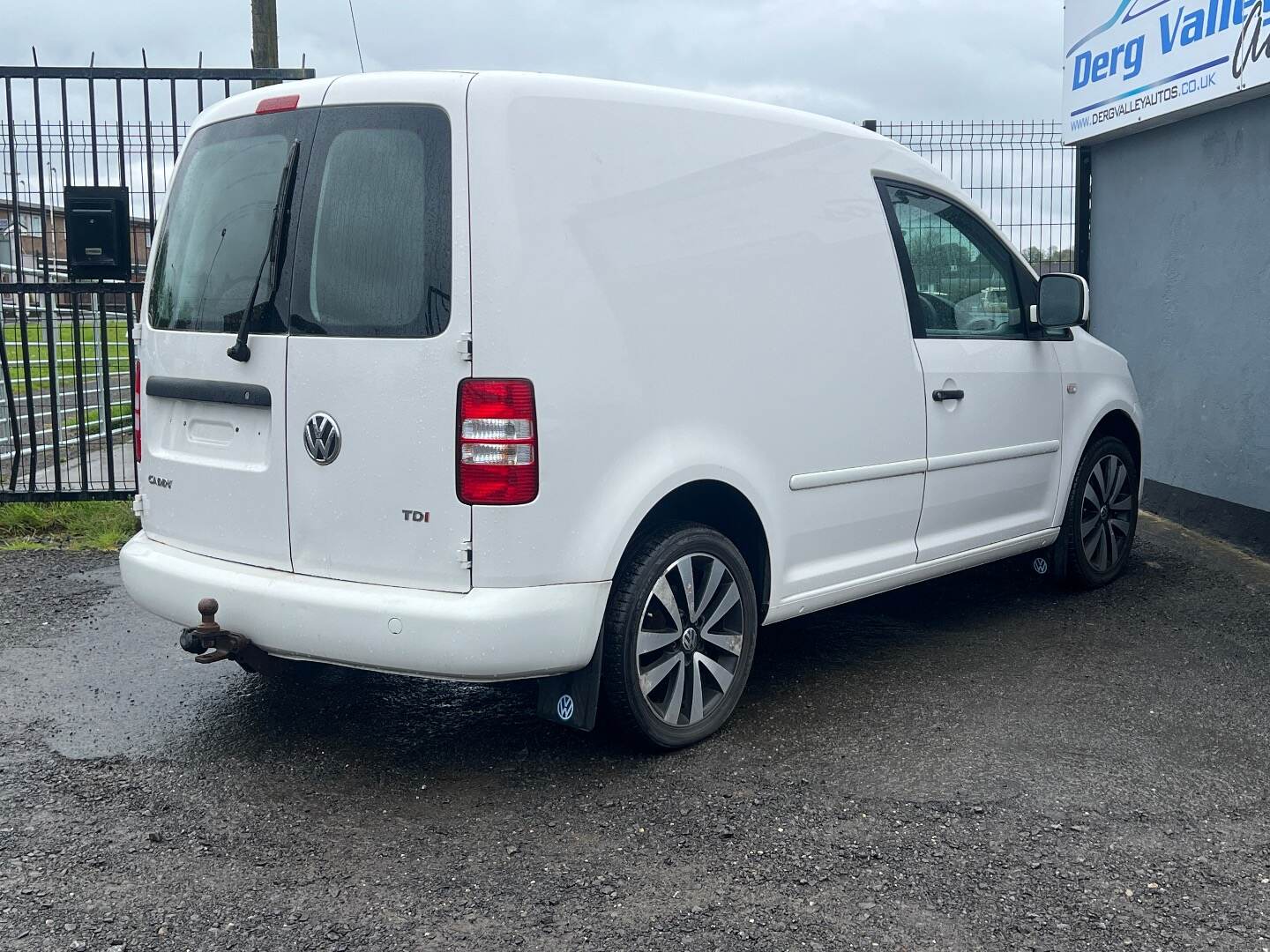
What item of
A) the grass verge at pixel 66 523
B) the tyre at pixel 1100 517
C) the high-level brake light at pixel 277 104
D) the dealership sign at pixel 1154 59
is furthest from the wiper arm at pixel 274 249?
the dealership sign at pixel 1154 59

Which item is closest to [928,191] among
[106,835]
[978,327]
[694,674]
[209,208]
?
[978,327]

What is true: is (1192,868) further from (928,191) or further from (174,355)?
(174,355)

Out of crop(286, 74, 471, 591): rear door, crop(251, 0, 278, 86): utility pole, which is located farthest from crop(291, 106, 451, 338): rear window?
crop(251, 0, 278, 86): utility pole

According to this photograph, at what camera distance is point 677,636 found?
4051 millimetres

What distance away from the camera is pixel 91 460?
34.1ft

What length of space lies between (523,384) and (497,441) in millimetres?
171

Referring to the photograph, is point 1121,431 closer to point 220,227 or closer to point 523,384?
point 523,384

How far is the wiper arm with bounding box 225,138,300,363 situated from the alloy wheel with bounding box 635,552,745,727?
1435mm

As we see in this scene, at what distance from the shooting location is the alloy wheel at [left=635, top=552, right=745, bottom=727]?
3.98 metres

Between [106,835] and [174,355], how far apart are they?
1492 mm

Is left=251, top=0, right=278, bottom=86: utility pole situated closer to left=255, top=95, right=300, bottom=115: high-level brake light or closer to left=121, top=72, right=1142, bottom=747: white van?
left=121, top=72, right=1142, bottom=747: white van

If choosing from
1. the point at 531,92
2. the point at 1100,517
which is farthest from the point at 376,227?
the point at 1100,517

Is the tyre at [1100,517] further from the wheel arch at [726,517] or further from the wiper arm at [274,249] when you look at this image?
the wiper arm at [274,249]

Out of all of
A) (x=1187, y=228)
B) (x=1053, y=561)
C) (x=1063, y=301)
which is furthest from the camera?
(x=1187, y=228)
